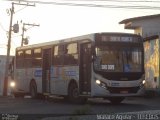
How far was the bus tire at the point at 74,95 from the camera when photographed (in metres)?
26.4

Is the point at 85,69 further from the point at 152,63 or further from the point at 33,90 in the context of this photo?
the point at 152,63

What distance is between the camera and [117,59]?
82.2 ft

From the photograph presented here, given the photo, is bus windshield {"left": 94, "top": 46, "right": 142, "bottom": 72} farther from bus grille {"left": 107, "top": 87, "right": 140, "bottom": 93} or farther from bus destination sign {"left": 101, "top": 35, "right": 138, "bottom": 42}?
bus grille {"left": 107, "top": 87, "right": 140, "bottom": 93}

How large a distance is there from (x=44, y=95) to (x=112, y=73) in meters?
7.67

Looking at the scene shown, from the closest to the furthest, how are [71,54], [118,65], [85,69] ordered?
[118,65] → [85,69] → [71,54]

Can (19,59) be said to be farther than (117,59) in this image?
Yes

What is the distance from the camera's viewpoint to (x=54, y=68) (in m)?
28.8

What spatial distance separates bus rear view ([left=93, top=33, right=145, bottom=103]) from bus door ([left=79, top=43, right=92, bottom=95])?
565 mm

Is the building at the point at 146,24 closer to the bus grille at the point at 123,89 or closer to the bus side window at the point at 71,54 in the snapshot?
the bus side window at the point at 71,54

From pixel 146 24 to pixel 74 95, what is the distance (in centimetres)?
2294

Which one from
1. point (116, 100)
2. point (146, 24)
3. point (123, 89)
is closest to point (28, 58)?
point (116, 100)

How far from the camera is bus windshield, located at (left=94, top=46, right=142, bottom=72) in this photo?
24844 millimetres

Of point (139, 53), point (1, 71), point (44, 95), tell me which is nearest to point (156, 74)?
point (44, 95)

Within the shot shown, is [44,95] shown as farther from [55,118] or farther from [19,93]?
[55,118]
